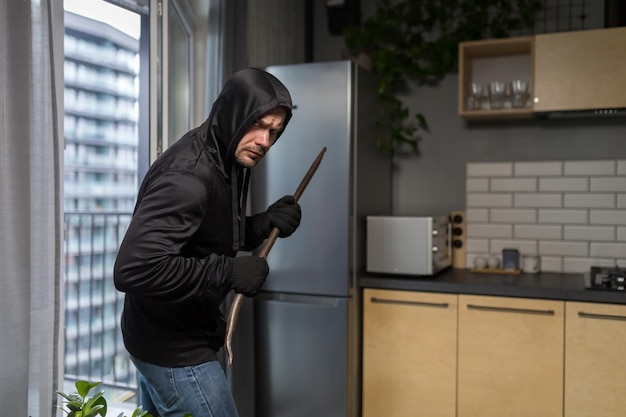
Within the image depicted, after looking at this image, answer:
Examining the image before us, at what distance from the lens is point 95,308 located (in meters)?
Result: 3.63

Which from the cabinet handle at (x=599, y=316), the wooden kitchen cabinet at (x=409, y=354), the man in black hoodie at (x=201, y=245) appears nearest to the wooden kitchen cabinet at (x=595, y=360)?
the cabinet handle at (x=599, y=316)

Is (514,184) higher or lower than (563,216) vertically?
higher

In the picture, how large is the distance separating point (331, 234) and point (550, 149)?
→ 1.30m

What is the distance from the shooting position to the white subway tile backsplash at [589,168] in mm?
3133

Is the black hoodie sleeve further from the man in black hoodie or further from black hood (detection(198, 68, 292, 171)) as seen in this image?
black hood (detection(198, 68, 292, 171))

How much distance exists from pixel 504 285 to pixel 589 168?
34.4 inches

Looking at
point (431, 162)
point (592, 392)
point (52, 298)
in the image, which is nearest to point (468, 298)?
point (592, 392)

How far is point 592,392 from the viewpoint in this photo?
2631mm

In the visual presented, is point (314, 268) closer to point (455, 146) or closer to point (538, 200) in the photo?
point (455, 146)

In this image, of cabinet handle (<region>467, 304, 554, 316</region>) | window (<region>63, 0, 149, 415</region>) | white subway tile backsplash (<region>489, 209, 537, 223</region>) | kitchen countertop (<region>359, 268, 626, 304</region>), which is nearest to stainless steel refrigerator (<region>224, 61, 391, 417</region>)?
kitchen countertop (<region>359, 268, 626, 304</region>)

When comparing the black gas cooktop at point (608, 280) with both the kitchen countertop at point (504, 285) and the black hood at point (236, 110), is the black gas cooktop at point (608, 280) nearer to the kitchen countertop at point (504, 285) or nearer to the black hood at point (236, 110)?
the kitchen countertop at point (504, 285)

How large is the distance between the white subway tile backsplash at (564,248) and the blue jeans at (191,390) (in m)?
2.10

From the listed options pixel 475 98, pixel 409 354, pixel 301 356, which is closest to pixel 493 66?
pixel 475 98

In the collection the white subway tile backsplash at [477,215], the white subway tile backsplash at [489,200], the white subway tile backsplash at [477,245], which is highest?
the white subway tile backsplash at [489,200]
